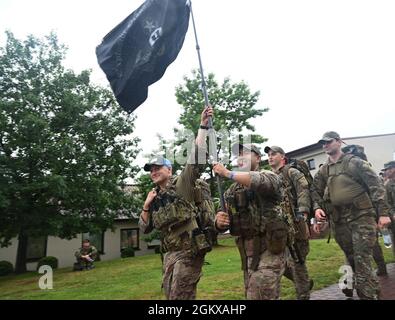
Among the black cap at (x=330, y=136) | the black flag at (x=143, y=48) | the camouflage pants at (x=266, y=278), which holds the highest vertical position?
the black flag at (x=143, y=48)

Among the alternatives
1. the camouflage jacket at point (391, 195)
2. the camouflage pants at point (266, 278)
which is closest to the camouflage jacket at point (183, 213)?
the camouflage pants at point (266, 278)

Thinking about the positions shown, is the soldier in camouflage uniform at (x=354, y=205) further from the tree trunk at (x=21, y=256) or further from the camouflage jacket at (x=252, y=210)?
the tree trunk at (x=21, y=256)

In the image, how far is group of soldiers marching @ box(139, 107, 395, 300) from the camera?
367 cm

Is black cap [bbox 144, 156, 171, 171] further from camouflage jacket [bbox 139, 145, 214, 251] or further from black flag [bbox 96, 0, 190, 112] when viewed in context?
black flag [bbox 96, 0, 190, 112]

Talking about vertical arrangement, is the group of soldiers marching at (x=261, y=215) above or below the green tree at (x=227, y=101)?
below

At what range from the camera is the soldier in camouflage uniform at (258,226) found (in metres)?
3.51

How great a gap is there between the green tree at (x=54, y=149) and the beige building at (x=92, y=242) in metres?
4.22

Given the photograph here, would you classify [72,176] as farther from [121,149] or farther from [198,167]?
[198,167]

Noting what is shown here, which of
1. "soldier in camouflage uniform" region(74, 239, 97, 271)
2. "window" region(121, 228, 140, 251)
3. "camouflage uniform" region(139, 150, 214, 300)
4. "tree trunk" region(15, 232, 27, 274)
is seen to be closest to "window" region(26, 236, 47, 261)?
"tree trunk" region(15, 232, 27, 274)

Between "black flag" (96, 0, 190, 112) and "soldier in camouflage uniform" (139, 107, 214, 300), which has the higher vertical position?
"black flag" (96, 0, 190, 112)

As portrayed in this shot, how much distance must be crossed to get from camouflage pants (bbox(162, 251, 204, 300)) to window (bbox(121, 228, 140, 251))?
28547 mm

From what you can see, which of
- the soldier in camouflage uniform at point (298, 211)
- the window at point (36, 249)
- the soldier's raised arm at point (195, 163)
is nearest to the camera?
the soldier's raised arm at point (195, 163)

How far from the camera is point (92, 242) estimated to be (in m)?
29.8
